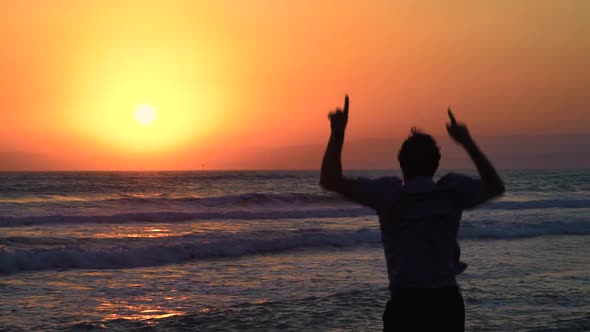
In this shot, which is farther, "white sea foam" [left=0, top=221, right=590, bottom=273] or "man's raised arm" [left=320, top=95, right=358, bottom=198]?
"white sea foam" [left=0, top=221, right=590, bottom=273]

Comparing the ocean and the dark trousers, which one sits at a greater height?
the dark trousers

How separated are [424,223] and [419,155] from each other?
323 millimetres

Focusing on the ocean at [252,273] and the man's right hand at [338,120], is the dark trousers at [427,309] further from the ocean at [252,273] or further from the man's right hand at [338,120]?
the ocean at [252,273]

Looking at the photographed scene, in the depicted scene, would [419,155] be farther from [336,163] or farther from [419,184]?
[336,163]

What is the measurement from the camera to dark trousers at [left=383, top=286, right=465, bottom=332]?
3.02 meters

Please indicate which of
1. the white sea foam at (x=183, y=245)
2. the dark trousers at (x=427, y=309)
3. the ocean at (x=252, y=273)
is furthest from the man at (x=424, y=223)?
the white sea foam at (x=183, y=245)

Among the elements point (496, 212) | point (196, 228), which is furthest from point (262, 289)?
point (496, 212)

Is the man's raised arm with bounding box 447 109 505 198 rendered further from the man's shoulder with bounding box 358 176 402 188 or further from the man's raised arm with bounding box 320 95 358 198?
the man's raised arm with bounding box 320 95 358 198

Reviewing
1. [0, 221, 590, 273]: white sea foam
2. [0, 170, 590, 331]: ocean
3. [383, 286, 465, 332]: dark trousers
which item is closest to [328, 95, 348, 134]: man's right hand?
[383, 286, 465, 332]: dark trousers

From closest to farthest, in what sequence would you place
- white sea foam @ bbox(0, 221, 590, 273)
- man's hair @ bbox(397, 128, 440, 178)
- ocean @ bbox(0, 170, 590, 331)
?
man's hair @ bbox(397, 128, 440, 178) → ocean @ bbox(0, 170, 590, 331) → white sea foam @ bbox(0, 221, 590, 273)

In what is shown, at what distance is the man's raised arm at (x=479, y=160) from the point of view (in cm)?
299

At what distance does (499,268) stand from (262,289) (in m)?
4.77

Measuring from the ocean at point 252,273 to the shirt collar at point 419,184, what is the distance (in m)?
5.14

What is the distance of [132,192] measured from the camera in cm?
4191
